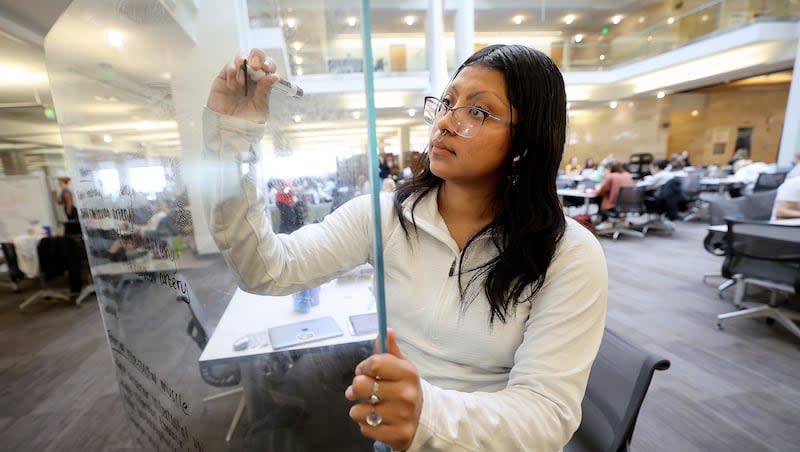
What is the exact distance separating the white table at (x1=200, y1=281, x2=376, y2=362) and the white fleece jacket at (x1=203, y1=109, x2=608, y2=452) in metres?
0.14

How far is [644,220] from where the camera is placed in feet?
20.0

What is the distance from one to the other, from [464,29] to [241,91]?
8563 mm

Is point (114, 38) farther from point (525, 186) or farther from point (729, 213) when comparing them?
point (729, 213)

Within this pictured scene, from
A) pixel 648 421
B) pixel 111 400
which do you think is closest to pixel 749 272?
pixel 648 421

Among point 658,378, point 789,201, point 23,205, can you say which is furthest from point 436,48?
point 23,205

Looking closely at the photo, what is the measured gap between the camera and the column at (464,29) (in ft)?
25.2

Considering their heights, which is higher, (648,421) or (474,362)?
(474,362)

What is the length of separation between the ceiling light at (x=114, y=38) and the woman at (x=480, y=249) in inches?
8.2

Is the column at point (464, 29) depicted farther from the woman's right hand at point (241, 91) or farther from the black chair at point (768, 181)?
the woman's right hand at point (241, 91)

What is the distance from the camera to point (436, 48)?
5.56 m

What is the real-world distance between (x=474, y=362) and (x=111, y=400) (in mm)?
2650

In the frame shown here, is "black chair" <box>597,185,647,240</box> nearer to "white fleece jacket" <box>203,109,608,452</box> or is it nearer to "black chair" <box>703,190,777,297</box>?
"black chair" <box>703,190,777,297</box>

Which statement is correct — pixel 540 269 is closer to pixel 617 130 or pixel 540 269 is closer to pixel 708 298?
pixel 708 298

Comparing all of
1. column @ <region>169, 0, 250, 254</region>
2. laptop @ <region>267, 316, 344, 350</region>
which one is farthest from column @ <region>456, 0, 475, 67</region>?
column @ <region>169, 0, 250, 254</region>
